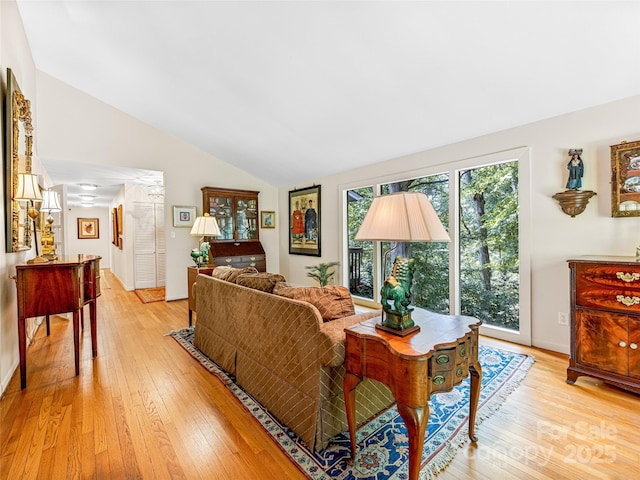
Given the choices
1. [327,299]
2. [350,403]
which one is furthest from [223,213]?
[350,403]

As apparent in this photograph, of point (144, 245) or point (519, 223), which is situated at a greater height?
point (519, 223)

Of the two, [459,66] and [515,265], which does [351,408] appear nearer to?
[515,265]

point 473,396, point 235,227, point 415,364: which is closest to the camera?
point 415,364

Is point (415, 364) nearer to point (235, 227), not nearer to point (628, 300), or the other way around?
point (628, 300)

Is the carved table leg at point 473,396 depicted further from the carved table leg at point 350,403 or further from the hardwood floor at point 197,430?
the carved table leg at point 350,403

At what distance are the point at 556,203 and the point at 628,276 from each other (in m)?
0.95

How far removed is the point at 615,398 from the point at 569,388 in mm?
248

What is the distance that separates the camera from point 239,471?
4.82 ft

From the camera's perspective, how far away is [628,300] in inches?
82.1

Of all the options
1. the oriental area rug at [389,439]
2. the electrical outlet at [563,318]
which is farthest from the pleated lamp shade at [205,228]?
the electrical outlet at [563,318]

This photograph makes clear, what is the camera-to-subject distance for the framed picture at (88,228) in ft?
31.4

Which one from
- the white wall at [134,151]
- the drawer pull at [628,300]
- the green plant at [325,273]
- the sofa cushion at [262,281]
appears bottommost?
the green plant at [325,273]

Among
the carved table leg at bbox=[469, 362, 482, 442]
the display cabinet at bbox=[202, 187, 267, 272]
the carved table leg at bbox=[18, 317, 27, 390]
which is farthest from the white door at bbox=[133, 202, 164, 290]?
the carved table leg at bbox=[469, 362, 482, 442]

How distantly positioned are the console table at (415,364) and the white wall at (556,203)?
1.82m
